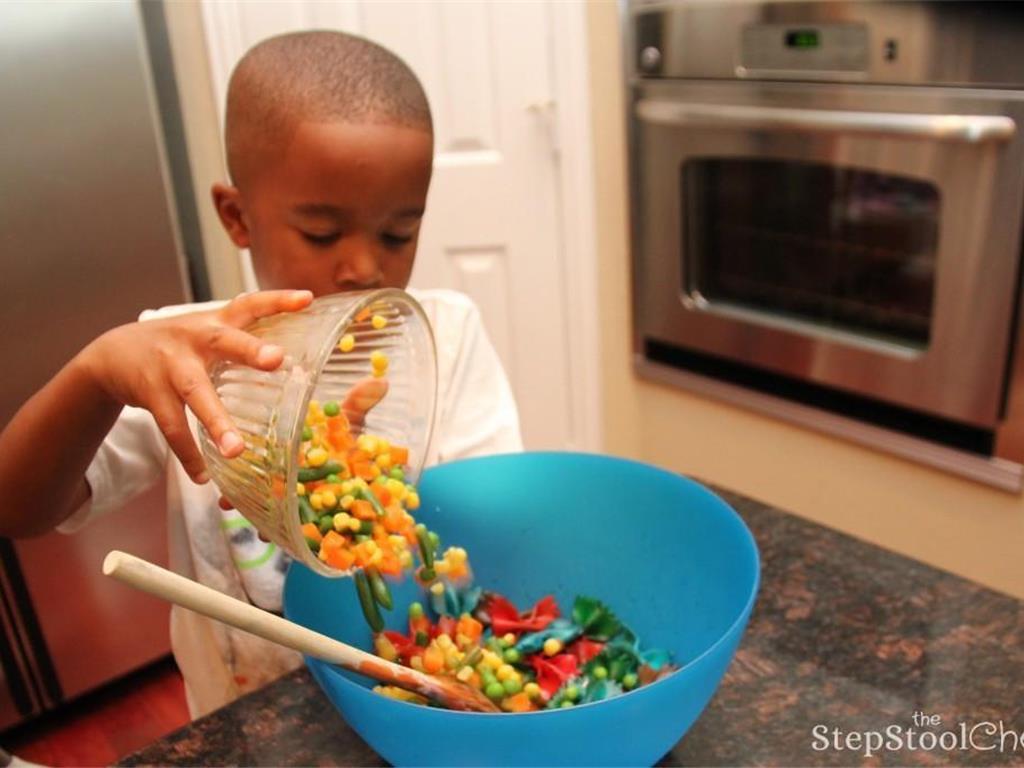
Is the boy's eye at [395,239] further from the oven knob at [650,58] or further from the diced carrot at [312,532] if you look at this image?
the oven knob at [650,58]

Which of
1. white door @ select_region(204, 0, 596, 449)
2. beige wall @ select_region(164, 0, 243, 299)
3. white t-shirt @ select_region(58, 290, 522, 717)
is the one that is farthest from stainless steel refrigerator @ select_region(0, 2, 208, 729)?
white t-shirt @ select_region(58, 290, 522, 717)

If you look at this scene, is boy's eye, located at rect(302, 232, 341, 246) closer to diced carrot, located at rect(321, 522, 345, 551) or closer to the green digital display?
diced carrot, located at rect(321, 522, 345, 551)

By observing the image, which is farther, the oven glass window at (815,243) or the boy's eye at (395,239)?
the oven glass window at (815,243)

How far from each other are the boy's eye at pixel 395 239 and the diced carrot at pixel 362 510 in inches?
11.4

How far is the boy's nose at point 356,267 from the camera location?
33.1 inches

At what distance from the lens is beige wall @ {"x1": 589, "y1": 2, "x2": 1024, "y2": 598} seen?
5.41 ft

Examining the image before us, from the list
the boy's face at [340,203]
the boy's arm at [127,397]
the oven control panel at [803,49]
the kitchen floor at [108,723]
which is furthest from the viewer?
the kitchen floor at [108,723]

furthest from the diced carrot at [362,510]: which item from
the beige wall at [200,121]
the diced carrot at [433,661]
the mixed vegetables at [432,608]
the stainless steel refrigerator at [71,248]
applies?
the beige wall at [200,121]

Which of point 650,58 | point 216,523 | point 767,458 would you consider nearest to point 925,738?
point 216,523

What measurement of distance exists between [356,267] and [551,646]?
0.36m

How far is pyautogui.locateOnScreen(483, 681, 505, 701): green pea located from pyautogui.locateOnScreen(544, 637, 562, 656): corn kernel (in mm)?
69

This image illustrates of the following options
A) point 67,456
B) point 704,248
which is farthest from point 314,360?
point 704,248

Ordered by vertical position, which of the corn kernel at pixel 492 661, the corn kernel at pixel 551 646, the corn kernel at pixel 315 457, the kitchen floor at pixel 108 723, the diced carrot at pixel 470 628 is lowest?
the kitchen floor at pixel 108 723

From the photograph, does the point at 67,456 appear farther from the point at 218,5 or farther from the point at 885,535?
the point at 885,535
